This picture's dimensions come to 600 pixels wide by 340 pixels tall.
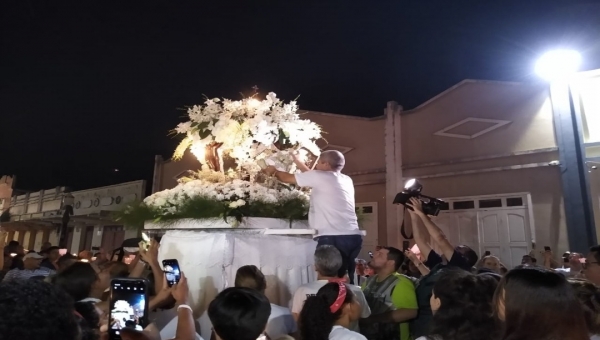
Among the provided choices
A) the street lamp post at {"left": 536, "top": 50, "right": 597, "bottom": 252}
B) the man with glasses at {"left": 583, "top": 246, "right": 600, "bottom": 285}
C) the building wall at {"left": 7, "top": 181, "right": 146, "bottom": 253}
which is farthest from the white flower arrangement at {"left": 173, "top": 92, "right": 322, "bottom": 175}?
the building wall at {"left": 7, "top": 181, "right": 146, "bottom": 253}

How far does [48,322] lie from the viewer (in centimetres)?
132

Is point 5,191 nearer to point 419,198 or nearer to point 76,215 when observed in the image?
point 76,215

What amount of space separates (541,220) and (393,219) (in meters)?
3.70

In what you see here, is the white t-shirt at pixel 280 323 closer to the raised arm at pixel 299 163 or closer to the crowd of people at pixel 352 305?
the crowd of people at pixel 352 305

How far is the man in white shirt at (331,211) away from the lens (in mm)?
4246

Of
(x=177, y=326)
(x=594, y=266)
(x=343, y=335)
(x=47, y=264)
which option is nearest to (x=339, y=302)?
(x=343, y=335)

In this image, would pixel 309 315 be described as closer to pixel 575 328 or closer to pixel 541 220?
pixel 575 328

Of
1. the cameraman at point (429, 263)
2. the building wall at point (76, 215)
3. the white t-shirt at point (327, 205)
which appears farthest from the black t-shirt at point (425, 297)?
the building wall at point (76, 215)

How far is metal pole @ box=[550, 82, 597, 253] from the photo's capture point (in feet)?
32.0

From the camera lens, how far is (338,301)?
2.86 metres

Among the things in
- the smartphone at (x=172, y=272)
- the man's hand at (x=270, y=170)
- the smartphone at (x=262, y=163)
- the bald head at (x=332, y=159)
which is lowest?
the smartphone at (x=172, y=272)

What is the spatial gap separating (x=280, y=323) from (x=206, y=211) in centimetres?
121

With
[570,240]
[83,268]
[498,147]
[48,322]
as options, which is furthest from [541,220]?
[48,322]

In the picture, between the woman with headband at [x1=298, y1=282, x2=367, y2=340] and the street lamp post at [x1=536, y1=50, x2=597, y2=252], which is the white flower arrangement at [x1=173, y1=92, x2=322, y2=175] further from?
the street lamp post at [x1=536, y1=50, x2=597, y2=252]
